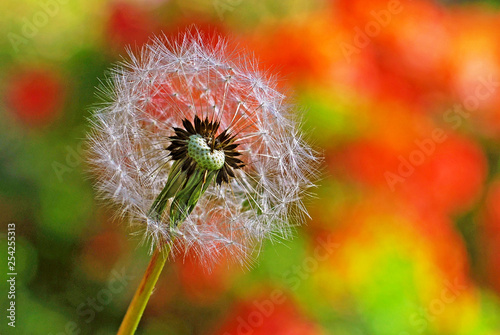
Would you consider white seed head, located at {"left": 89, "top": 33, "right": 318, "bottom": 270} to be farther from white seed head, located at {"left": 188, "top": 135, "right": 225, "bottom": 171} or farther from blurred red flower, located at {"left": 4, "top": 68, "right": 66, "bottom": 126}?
blurred red flower, located at {"left": 4, "top": 68, "right": 66, "bottom": 126}

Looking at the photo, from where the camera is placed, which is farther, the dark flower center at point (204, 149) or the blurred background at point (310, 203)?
the blurred background at point (310, 203)

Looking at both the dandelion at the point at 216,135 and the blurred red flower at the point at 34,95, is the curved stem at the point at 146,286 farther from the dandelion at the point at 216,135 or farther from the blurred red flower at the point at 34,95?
the blurred red flower at the point at 34,95

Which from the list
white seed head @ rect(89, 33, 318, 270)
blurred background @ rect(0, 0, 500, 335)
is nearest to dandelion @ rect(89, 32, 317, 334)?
white seed head @ rect(89, 33, 318, 270)

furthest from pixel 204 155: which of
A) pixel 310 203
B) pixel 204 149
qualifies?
pixel 310 203

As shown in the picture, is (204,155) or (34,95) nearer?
(204,155)

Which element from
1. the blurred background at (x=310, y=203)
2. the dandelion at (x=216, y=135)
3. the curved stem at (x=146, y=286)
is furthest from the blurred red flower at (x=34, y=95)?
the curved stem at (x=146, y=286)

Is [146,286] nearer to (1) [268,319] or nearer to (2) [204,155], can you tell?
(2) [204,155]
